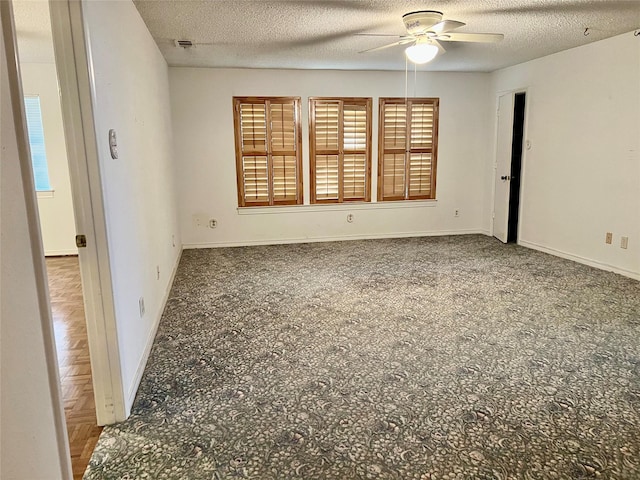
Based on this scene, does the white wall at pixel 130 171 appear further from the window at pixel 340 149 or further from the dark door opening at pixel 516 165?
the dark door opening at pixel 516 165

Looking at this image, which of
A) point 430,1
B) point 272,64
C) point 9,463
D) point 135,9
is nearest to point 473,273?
point 430,1

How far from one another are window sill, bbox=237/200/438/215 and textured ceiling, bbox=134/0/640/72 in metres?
1.92

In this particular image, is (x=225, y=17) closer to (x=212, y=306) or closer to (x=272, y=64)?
(x=272, y=64)

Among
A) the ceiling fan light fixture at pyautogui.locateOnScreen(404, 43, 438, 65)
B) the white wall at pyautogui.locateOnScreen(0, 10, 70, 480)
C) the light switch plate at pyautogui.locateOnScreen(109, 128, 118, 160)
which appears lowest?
the white wall at pyautogui.locateOnScreen(0, 10, 70, 480)

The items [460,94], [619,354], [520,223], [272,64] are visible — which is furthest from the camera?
[460,94]

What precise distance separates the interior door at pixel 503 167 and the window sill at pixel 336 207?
912mm

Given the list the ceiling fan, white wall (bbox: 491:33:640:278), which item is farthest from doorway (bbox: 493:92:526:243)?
the ceiling fan

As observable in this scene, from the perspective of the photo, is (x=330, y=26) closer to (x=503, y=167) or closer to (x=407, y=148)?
(x=407, y=148)

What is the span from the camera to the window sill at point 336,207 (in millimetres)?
6086

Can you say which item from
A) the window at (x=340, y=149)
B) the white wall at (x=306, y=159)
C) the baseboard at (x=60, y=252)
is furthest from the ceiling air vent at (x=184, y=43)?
the baseboard at (x=60, y=252)

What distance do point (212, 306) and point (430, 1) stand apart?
298 centimetres

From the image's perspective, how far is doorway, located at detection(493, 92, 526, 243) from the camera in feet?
19.2

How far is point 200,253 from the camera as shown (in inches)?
224

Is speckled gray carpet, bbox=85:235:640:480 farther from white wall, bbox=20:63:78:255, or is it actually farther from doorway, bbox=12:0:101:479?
white wall, bbox=20:63:78:255
